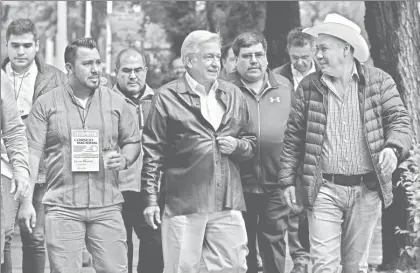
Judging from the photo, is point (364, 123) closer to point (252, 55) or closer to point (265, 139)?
point (265, 139)

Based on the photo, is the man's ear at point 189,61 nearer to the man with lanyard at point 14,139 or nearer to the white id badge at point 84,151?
the white id badge at point 84,151

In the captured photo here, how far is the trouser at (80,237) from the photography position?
26.8ft

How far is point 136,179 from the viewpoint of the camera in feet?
32.8

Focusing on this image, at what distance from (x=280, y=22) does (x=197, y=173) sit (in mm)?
8007

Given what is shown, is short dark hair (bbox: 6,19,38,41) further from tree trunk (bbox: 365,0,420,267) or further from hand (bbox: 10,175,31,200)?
tree trunk (bbox: 365,0,420,267)

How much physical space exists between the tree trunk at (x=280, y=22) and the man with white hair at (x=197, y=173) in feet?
23.8

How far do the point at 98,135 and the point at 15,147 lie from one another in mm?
894

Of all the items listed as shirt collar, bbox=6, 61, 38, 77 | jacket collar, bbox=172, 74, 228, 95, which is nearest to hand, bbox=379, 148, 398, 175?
jacket collar, bbox=172, 74, 228, 95

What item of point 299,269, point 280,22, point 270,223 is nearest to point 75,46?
point 270,223

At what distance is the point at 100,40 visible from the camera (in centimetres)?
2736

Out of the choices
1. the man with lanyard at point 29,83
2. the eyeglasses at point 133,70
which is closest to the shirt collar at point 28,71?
the man with lanyard at point 29,83

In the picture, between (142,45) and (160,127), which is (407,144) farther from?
(142,45)

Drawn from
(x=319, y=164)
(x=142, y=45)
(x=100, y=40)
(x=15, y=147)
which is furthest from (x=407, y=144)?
(x=100, y=40)

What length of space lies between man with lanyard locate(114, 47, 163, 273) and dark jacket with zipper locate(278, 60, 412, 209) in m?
1.97
